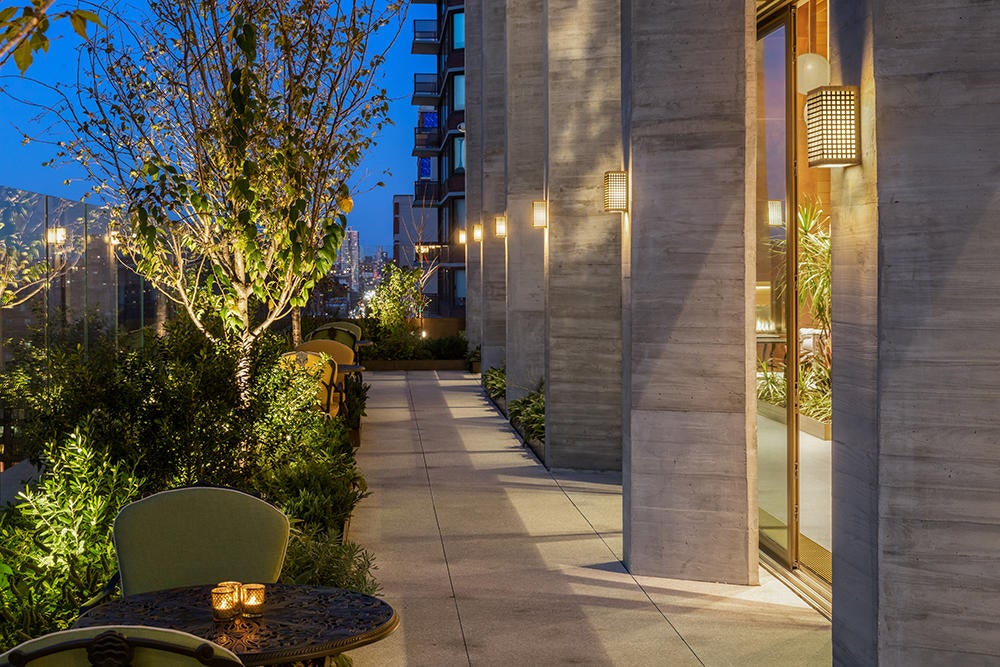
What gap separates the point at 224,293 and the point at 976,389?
5814 millimetres

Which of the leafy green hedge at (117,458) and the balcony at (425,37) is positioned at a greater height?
the balcony at (425,37)

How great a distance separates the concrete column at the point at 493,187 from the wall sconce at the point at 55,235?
12.2 meters

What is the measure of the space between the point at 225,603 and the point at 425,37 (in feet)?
166

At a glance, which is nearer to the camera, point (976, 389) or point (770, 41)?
point (976, 389)

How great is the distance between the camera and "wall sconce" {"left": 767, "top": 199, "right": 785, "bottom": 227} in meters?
7.26

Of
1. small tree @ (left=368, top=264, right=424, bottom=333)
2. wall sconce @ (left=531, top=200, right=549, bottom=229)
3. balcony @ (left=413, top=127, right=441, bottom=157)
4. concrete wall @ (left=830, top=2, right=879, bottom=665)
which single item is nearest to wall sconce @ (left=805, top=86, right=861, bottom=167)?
concrete wall @ (left=830, top=2, right=879, bottom=665)

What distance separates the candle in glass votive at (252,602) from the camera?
12.7ft

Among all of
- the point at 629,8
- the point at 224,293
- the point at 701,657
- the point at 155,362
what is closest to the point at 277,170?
the point at 224,293

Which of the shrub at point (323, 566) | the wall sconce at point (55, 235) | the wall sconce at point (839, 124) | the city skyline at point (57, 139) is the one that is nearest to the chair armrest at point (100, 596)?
the shrub at point (323, 566)

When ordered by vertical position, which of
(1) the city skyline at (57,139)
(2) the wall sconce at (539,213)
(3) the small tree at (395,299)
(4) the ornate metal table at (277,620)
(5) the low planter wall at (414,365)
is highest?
(1) the city skyline at (57,139)

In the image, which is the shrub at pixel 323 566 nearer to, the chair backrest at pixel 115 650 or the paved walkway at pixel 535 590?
the paved walkway at pixel 535 590

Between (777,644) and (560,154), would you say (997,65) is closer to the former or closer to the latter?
(777,644)

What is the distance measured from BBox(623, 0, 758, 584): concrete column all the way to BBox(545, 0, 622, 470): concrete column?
385 cm

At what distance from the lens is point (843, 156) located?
4.37m
